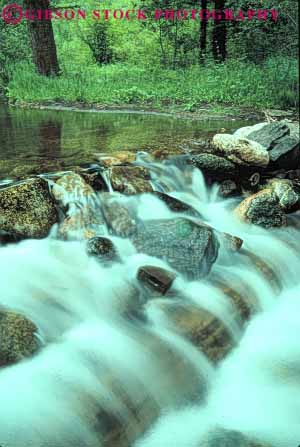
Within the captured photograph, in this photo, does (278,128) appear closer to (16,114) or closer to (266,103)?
(266,103)

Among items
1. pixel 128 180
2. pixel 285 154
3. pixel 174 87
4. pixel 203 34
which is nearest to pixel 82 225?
pixel 128 180

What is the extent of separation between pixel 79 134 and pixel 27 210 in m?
2.80

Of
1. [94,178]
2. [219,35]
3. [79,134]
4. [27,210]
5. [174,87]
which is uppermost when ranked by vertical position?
[219,35]

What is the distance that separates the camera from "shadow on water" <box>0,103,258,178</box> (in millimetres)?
5000

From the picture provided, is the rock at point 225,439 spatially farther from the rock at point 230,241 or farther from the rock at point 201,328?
the rock at point 230,241

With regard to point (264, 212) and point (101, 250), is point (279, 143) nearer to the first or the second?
point (264, 212)

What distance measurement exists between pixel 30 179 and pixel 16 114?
4819 mm

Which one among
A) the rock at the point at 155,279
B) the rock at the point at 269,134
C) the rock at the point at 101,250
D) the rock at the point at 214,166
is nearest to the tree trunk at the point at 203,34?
the rock at the point at 269,134

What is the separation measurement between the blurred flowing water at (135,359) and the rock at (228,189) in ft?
3.46

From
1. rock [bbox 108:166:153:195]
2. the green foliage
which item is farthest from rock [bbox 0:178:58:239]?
the green foliage

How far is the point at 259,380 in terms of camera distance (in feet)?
10.2

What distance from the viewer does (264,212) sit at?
4723 millimetres

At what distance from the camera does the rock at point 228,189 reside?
5.17m

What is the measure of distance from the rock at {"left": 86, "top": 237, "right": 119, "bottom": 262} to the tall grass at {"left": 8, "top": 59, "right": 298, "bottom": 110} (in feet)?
17.4
